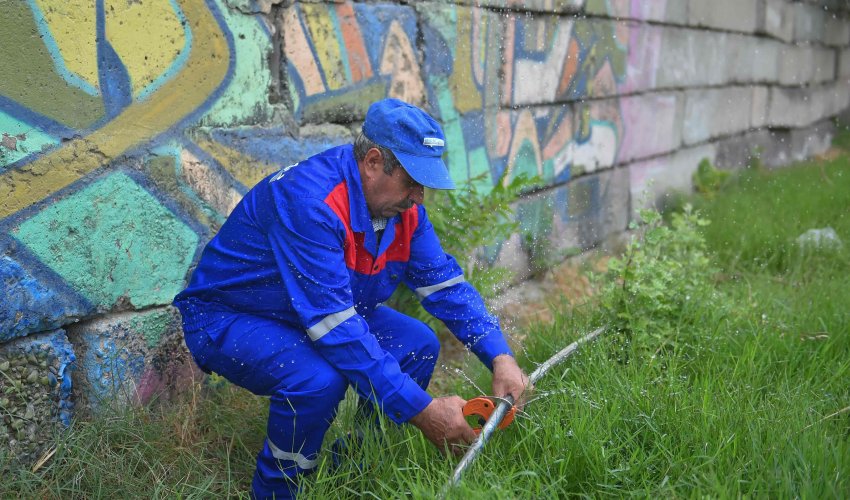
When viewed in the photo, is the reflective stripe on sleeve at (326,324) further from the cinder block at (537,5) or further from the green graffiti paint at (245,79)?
the cinder block at (537,5)

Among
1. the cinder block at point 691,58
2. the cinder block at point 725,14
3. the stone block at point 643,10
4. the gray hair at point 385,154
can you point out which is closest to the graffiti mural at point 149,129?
the gray hair at point 385,154

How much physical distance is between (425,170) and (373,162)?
177mm

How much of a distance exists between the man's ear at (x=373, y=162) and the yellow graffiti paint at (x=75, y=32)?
40.8 inches

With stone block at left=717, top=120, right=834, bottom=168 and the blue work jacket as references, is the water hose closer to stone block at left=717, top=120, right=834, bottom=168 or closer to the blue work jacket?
the blue work jacket

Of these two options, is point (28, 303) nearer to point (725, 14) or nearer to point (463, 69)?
point (463, 69)

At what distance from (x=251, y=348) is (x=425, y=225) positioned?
2.47ft

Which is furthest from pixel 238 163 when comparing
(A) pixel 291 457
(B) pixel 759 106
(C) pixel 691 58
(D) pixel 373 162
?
(B) pixel 759 106

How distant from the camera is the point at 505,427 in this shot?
8.95 feet

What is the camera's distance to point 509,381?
110 inches

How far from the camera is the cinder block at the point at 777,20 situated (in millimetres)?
8664

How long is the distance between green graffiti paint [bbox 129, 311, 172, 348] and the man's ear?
43.1 inches

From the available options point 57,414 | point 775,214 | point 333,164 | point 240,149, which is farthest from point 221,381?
point 775,214

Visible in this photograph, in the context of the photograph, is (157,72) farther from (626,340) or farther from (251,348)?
(626,340)

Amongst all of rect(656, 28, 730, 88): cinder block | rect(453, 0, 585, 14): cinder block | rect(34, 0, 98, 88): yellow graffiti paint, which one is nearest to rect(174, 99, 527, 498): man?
rect(34, 0, 98, 88): yellow graffiti paint
